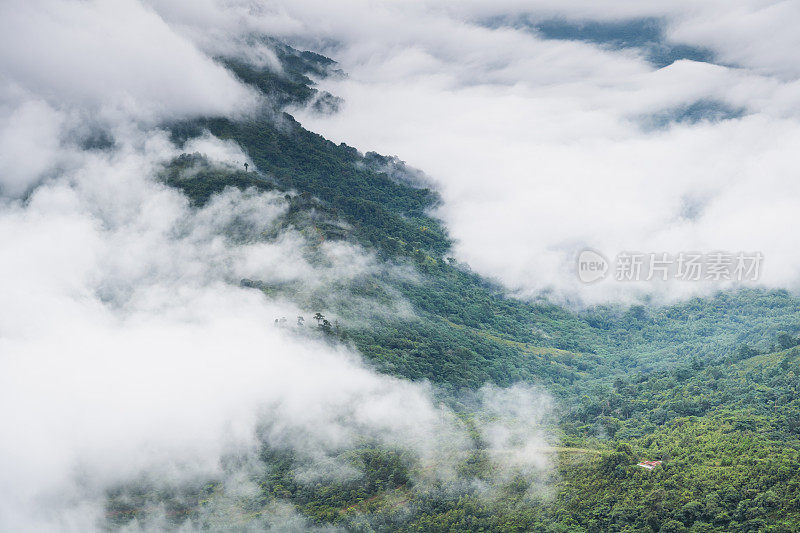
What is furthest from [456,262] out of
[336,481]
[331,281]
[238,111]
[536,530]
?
[536,530]

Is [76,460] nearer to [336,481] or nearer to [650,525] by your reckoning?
[336,481]

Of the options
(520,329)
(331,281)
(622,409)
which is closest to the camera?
(622,409)

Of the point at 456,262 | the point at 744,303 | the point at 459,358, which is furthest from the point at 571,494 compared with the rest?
the point at 744,303

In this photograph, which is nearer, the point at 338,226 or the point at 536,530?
the point at 536,530

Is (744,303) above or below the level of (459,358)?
above

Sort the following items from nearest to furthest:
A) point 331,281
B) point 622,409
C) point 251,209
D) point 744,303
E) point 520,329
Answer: point 622,409
point 331,281
point 251,209
point 520,329
point 744,303


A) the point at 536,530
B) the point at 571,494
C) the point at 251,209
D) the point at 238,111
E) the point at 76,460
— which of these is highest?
the point at 238,111

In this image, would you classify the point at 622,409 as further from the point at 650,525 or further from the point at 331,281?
the point at 331,281
